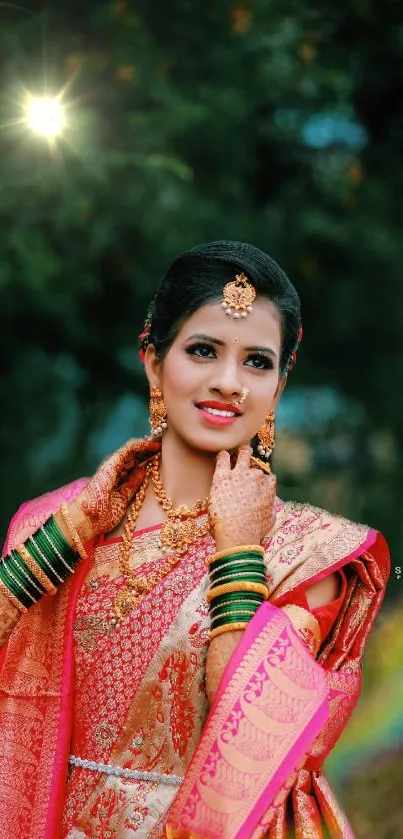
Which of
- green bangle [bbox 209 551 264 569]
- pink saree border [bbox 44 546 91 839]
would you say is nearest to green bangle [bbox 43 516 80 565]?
pink saree border [bbox 44 546 91 839]

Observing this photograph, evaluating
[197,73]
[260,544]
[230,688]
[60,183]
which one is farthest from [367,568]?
[197,73]

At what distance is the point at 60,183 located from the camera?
5.09 metres

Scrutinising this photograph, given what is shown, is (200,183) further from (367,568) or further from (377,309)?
(367,568)

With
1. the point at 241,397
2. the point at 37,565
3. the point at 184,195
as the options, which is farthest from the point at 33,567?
the point at 184,195

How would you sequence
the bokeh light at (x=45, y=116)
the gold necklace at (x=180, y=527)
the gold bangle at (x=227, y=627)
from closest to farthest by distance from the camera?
the gold bangle at (x=227, y=627)
the gold necklace at (x=180, y=527)
the bokeh light at (x=45, y=116)

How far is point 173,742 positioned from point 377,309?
4050 millimetres

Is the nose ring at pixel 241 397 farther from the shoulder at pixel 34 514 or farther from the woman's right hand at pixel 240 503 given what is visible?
the shoulder at pixel 34 514

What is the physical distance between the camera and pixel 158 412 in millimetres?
2141

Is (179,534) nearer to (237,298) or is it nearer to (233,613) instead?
(233,613)

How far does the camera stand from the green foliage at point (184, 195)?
5.16 metres

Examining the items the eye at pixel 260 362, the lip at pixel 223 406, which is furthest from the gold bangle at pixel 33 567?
the eye at pixel 260 362

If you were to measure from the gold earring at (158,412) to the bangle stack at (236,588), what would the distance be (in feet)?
1.39

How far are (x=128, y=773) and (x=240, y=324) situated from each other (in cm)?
87

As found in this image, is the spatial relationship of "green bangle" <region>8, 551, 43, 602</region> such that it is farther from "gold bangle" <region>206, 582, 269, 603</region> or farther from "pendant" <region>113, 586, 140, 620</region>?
"gold bangle" <region>206, 582, 269, 603</region>
